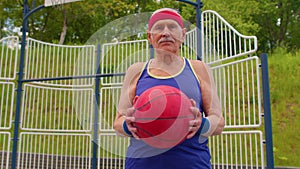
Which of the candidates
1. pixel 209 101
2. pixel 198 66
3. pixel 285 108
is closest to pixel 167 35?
pixel 198 66

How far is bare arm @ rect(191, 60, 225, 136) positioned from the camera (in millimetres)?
1431

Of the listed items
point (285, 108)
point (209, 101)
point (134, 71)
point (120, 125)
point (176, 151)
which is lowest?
point (176, 151)

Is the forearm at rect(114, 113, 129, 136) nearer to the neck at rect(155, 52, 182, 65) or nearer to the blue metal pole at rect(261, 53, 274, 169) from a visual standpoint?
the neck at rect(155, 52, 182, 65)

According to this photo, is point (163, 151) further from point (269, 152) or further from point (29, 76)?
point (29, 76)

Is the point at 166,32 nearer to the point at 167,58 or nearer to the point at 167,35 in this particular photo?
the point at 167,35

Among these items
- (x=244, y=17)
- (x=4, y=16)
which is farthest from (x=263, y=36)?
(x=4, y=16)

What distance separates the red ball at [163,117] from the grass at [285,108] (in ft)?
18.1

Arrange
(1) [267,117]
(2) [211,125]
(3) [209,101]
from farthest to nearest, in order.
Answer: (1) [267,117] → (3) [209,101] → (2) [211,125]

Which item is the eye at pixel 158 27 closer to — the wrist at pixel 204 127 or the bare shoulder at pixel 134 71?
the bare shoulder at pixel 134 71

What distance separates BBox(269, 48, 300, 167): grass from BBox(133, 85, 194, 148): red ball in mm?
5515

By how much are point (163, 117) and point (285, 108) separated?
24.0 ft

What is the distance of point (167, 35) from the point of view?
57.9 inches

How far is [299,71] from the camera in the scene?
9.05 metres

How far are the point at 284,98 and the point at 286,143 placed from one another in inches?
67.1
